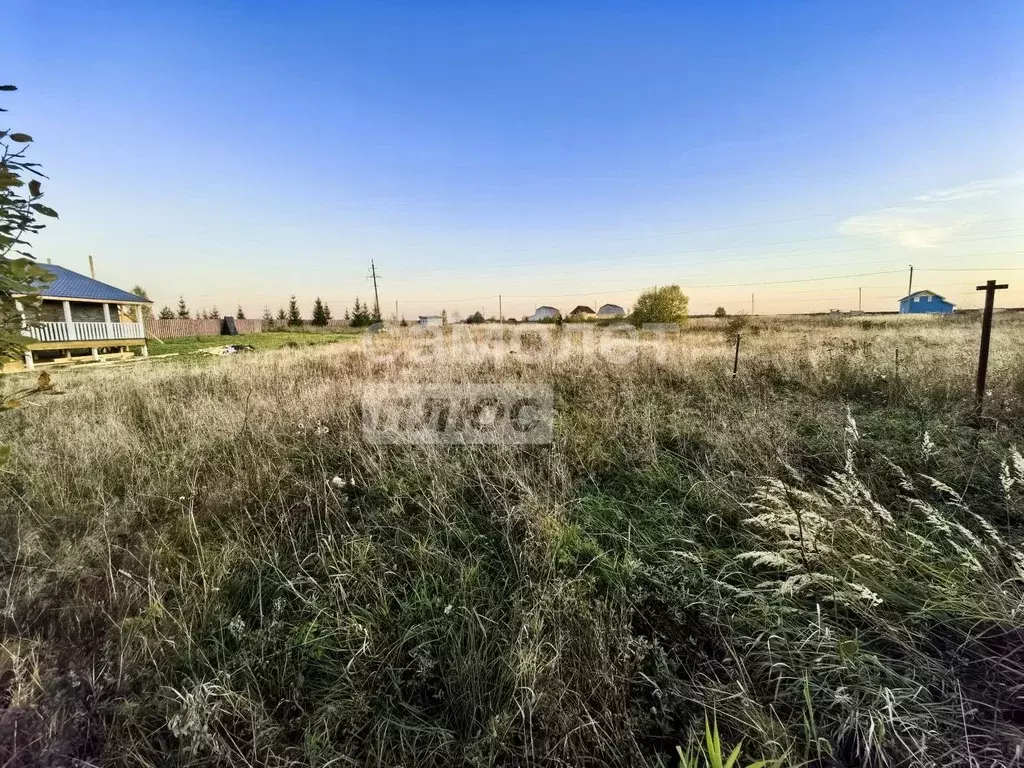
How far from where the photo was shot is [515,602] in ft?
6.10

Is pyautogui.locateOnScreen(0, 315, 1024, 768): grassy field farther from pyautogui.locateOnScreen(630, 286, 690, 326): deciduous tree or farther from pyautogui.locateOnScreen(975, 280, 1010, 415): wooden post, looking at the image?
pyautogui.locateOnScreen(630, 286, 690, 326): deciduous tree

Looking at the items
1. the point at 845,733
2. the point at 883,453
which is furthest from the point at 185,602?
the point at 883,453

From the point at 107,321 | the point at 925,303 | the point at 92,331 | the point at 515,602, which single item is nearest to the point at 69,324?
the point at 92,331

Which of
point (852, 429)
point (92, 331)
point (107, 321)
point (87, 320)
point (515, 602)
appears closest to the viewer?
point (515, 602)

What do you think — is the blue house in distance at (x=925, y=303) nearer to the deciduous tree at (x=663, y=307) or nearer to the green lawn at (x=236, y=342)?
the deciduous tree at (x=663, y=307)

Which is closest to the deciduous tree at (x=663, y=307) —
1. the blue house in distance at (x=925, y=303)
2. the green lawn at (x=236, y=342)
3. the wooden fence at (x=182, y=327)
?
the green lawn at (x=236, y=342)

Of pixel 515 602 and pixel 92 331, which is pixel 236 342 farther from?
pixel 515 602

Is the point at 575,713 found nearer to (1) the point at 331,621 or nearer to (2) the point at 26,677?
(1) the point at 331,621

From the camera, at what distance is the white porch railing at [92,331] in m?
15.0

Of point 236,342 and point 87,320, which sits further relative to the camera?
point 236,342

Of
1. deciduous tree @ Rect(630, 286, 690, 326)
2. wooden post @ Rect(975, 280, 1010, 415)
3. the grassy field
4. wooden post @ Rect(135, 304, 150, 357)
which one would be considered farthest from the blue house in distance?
wooden post @ Rect(135, 304, 150, 357)

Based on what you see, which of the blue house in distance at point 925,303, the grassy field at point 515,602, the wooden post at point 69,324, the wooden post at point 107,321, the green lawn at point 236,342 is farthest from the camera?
the blue house in distance at point 925,303

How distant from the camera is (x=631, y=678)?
1.57m

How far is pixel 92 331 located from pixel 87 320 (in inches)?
53.0
